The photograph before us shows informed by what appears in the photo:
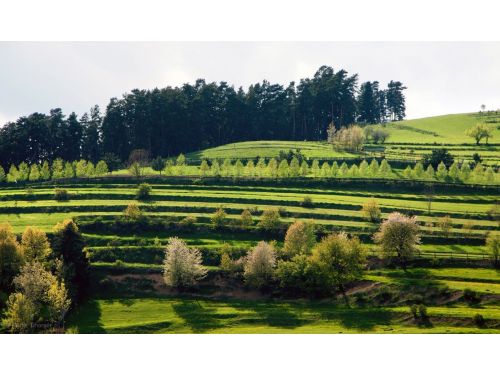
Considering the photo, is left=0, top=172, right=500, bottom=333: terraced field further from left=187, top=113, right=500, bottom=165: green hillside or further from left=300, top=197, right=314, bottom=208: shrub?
left=187, top=113, right=500, bottom=165: green hillside

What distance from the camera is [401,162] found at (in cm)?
14538

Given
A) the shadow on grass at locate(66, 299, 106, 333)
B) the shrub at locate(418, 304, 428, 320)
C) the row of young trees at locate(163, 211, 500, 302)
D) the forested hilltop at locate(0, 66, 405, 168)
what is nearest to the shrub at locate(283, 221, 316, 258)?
the row of young trees at locate(163, 211, 500, 302)

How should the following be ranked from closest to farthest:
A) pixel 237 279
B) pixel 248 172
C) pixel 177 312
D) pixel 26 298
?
1. pixel 26 298
2. pixel 177 312
3. pixel 237 279
4. pixel 248 172

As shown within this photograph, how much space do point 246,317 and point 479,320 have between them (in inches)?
1299

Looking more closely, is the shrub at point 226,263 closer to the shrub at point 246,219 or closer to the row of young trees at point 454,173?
the shrub at point 246,219

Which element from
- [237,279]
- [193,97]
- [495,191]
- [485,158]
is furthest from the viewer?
[193,97]

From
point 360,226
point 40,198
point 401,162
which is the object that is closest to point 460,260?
point 360,226

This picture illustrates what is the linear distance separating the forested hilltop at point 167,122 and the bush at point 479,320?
129 metres

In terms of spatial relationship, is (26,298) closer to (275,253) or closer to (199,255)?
(199,255)

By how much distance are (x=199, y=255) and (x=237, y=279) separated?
8.20 metres

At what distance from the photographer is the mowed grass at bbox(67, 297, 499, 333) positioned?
6694cm

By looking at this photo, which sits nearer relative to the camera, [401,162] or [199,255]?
[199,255]

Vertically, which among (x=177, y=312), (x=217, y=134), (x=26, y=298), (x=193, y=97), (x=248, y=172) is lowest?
(x=177, y=312)

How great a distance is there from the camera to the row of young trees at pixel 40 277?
211 feet
